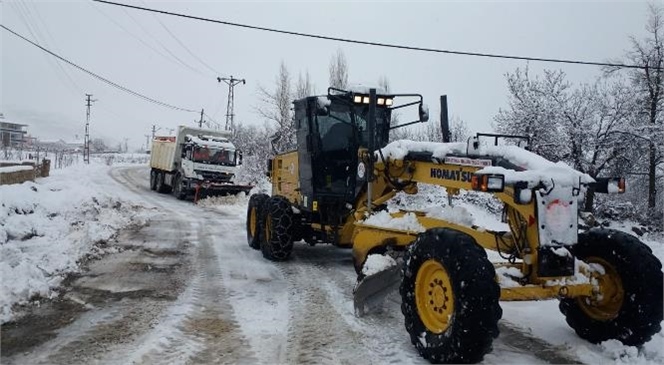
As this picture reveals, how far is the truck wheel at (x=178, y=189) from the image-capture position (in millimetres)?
23859

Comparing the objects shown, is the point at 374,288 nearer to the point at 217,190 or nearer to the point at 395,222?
the point at 395,222

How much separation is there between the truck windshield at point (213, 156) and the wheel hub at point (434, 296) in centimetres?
2009

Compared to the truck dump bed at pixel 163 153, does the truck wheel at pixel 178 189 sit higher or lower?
lower

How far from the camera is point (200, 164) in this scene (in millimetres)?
23547

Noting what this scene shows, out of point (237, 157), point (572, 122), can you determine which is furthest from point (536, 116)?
point (237, 157)

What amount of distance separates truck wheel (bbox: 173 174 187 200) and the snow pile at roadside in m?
7.07

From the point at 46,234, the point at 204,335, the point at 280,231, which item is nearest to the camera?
the point at 204,335

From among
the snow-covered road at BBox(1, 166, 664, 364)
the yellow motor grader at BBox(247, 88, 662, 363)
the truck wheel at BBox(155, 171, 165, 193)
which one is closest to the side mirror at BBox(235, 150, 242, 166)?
the truck wheel at BBox(155, 171, 165, 193)

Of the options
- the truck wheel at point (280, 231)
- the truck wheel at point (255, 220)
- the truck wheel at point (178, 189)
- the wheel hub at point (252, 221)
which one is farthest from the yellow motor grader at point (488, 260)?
the truck wheel at point (178, 189)

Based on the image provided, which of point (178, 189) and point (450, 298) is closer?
point (450, 298)

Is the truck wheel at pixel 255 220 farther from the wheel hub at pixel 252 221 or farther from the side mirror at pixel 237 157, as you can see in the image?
the side mirror at pixel 237 157

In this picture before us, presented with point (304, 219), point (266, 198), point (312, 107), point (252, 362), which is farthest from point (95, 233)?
point (252, 362)

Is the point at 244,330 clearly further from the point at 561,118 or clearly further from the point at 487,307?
the point at 561,118

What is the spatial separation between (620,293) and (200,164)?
813 inches
